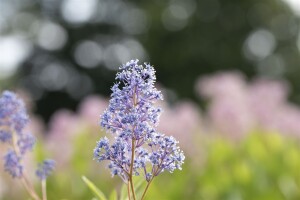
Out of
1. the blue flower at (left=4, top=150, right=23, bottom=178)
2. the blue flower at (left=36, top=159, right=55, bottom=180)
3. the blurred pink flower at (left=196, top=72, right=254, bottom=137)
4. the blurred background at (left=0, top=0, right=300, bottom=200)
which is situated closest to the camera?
the blue flower at (left=4, top=150, right=23, bottom=178)

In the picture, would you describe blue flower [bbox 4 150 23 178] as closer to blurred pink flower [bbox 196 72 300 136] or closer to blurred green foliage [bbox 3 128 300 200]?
blurred green foliage [bbox 3 128 300 200]

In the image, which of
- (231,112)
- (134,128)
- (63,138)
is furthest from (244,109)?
(134,128)

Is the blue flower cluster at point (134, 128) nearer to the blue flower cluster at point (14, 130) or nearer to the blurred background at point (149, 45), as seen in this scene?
the blue flower cluster at point (14, 130)

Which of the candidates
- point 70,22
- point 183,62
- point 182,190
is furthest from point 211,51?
point 182,190

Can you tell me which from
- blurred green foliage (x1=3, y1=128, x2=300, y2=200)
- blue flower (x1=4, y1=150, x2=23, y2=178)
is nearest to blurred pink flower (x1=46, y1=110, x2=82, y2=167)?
blurred green foliage (x1=3, y1=128, x2=300, y2=200)

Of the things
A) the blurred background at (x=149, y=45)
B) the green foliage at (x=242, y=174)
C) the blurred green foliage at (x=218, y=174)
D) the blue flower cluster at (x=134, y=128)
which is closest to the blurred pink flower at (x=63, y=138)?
the blurred green foliage at (x=218, y=174)

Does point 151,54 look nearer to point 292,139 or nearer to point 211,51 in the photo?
point 211,51
